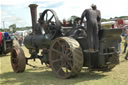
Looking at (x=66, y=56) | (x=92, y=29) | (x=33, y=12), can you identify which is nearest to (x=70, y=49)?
(x=66, y=56)

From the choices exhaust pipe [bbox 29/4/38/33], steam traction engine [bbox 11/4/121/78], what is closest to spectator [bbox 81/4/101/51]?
steam traction engine [bbox 11/4/121/78]

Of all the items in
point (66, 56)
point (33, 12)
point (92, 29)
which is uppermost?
point (33, 12)

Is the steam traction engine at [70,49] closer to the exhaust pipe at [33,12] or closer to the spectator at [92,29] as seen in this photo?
the spectator at [92,29]

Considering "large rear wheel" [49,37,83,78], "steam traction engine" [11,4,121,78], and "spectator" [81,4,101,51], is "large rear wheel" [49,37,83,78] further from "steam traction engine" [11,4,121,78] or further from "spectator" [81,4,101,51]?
"spectator" [81,4,101,51]

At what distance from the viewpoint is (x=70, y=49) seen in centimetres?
533

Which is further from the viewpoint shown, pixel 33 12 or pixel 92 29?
pixel 33 12

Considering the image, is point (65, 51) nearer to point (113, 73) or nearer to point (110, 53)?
point (110, 53)

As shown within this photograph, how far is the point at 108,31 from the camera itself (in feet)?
18.1

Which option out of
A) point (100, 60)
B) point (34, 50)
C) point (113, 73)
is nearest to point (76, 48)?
point (100, 60)

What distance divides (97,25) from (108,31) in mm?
365

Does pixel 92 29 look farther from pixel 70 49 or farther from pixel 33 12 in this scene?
pixel 33 12

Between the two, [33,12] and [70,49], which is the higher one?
[33,12]

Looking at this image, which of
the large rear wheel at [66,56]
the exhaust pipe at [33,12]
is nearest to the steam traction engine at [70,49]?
the large rear wheel at [66,56]

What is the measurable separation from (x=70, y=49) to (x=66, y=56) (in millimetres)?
410
